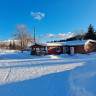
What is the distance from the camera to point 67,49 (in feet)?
66.5

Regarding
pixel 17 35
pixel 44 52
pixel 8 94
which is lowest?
pixel 8 94

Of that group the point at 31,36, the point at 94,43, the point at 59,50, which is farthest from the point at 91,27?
the point at 31,36

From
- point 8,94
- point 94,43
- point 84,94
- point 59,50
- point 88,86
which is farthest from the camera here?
point 94,43

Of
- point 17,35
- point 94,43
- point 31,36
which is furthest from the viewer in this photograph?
point 31,36

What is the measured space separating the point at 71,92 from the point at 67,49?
57.9 ft

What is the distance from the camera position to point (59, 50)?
62.6 feet

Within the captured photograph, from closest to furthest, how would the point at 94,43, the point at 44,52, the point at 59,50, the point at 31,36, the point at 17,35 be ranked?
the point at 44,52 < the point at 59,50 < the point at 94,43 < the point at 17,35 < the point at 31,36

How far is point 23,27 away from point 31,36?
5.18m

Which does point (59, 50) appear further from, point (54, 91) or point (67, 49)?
point (54, 91)

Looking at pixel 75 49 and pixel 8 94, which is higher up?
pixel 75 49

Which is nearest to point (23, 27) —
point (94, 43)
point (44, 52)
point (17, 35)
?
point (17, 35)

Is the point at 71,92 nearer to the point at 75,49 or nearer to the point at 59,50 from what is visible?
the point at 59,50

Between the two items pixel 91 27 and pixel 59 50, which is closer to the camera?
pixel 59 50

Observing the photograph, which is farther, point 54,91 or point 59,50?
point 59,50
